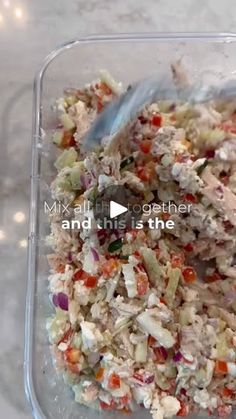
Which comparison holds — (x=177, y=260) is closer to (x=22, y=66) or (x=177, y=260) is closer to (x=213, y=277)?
(x=213, y=277)

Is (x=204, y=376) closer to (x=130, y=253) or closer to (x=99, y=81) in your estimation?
(x=130, y=253)

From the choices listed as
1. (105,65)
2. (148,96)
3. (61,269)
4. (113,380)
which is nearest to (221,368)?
(113,380)

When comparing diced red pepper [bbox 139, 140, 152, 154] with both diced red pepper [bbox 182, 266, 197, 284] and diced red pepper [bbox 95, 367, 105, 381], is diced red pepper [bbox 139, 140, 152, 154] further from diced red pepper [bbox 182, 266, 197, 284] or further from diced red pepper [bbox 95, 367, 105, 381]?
diced red pepper [bbox 95, 367, 105, 381]

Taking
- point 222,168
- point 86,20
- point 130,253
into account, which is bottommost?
point 130,253

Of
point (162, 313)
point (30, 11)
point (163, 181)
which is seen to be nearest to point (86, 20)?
point (30, 11)

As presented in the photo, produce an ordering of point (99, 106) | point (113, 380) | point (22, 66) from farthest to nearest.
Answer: point (22, 66), point (99, 106), point (113, 380)

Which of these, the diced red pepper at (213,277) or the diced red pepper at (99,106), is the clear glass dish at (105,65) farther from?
the diced red pepper at (213,277)
